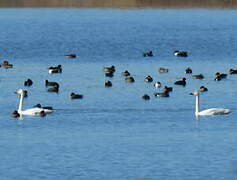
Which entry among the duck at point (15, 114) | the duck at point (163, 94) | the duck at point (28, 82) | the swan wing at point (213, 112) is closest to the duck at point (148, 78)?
the duck at point (163, 94)

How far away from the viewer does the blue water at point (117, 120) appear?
3219 cm

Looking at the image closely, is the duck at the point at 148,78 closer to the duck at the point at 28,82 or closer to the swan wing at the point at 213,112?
the duck at the point at 28,82

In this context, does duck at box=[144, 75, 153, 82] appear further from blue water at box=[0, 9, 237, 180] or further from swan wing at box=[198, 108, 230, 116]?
swan wing at box=[198, 108, 230, 116]

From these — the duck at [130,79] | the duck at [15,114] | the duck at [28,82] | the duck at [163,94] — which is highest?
the duck at [15,114]

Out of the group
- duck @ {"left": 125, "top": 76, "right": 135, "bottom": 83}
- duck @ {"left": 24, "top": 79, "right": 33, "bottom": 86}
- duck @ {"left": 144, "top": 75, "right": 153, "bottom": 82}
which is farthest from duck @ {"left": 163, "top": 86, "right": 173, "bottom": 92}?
duck @ {"left": 24, "top": 79, "right": 33, "bottom": 86}

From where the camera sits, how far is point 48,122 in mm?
40688

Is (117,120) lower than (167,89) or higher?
higher

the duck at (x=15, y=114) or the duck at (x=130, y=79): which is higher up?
the duck at (x=15, y=114)

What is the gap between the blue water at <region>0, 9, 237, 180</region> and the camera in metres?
32.2

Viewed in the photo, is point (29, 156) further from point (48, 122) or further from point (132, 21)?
point (132, 21)

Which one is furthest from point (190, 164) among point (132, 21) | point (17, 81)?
point (132, 21)

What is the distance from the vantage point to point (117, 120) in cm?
4069

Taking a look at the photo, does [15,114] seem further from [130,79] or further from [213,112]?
[130,79]

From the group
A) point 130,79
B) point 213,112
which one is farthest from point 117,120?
point 130,79
